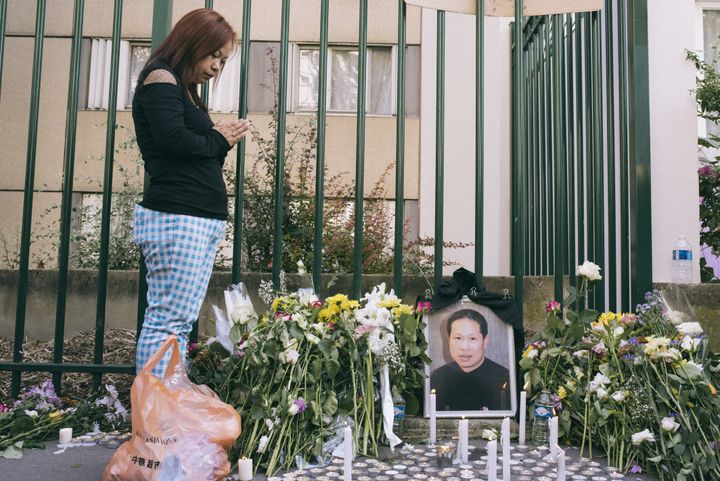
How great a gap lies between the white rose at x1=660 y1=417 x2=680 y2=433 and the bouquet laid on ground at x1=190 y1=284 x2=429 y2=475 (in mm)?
901

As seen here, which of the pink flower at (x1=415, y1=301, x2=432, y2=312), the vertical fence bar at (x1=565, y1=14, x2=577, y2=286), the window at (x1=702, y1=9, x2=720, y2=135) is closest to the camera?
the pink flower at (x1=415, y1=301, x2=432, y2=312)

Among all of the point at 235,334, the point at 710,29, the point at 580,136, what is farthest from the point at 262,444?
the point at 710,29

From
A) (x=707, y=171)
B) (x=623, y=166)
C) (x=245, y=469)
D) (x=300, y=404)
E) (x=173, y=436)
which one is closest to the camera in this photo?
(x=173, y=436)

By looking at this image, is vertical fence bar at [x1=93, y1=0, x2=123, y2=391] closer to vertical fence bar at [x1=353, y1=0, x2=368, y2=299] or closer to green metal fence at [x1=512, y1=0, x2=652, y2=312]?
vertical fence bar at [x1=353, y1=0, x2=368, y2=299]

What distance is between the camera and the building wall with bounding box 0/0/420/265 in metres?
6.84

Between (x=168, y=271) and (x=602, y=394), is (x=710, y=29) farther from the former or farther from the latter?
(x=168, y=271)

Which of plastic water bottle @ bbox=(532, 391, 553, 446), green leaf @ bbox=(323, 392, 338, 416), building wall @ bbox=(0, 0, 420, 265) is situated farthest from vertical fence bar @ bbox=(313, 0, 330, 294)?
building wall @ bbox=(0, 0, 420, 265)

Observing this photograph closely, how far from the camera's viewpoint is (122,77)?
717 cm

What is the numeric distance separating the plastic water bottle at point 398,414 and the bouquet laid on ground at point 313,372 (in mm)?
31

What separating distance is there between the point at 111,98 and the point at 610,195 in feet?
7.89

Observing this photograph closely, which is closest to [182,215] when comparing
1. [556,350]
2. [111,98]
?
[111,98]

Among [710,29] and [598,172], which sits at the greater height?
[710,29]

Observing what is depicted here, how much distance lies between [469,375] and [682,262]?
1.18m

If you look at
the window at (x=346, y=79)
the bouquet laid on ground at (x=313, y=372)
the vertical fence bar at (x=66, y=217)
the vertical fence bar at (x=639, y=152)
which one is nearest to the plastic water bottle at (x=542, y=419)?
the bouquet laid on ground at (x=313, y=372)
